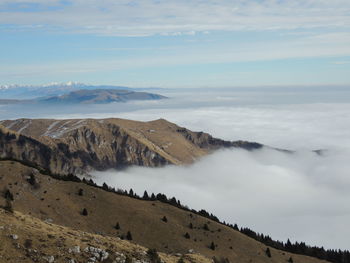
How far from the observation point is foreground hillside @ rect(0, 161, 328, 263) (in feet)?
348

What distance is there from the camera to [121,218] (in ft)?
391

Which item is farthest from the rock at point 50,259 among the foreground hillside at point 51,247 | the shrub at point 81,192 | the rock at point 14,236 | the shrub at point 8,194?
the shrub at point 81,192

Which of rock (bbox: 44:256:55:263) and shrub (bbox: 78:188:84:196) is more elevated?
shrub (bbox: 78:188:84:196)

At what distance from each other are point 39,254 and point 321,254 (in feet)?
468

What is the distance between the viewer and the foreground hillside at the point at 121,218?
348 feet

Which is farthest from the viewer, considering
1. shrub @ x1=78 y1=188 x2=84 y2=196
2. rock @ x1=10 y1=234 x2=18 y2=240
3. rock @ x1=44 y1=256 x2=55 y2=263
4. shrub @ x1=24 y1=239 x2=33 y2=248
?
shrub @ x1=78 y1=188 x2=84 y2=196

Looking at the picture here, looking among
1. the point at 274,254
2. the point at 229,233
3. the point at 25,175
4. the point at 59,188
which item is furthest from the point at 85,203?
the point at 274,254

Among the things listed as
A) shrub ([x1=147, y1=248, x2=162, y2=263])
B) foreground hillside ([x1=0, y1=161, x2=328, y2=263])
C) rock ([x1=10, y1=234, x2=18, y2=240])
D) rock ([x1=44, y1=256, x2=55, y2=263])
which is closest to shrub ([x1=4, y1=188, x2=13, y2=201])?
foreground hillside ([x1=0, y1=161, x2=328, y2=263])

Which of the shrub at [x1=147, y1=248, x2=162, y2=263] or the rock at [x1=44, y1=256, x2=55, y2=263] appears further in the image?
the shrub at [x1=147, y1=248, x2=162, y2=263]

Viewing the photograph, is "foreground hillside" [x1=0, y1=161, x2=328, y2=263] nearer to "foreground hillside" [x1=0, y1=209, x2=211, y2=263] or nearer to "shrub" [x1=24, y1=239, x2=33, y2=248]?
"foreground hillside" [x1=0, y1=209, x2=211, y2=263]

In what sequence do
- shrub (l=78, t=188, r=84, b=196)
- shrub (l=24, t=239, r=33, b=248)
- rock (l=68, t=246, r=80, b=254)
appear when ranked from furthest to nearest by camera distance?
shrub (l=78, t=188, r=84, b=196), rock (l=68, t=246, r=80, b=254), shrub (l=24, t=239, r=33, b=248)

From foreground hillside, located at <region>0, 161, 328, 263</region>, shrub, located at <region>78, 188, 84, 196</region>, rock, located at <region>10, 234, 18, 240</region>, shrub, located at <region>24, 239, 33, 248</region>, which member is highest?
shrub, located at <region>78, 188, 84, 196</region>

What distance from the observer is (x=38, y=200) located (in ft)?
367

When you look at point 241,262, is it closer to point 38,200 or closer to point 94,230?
point 94,230
